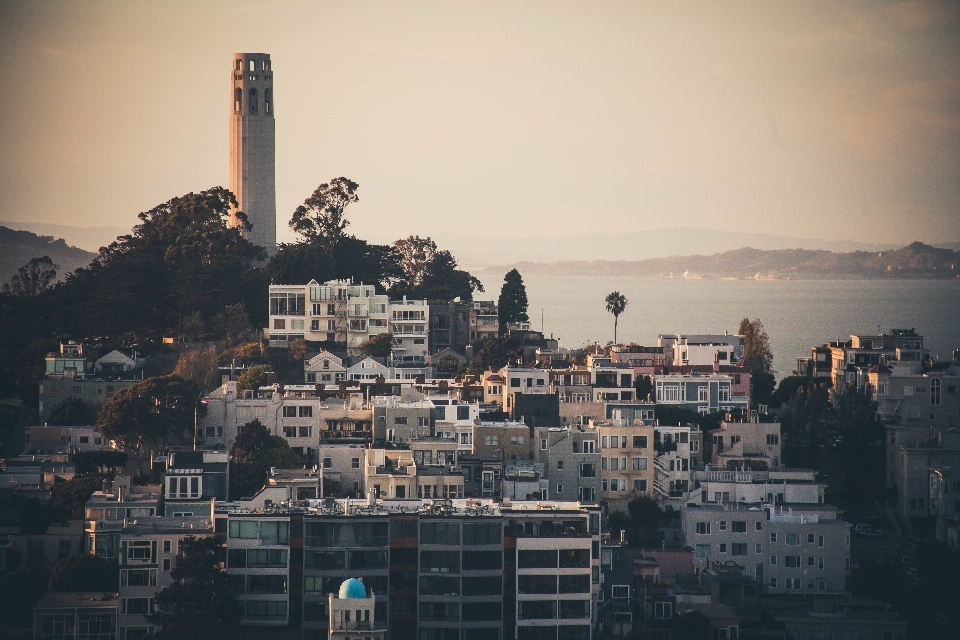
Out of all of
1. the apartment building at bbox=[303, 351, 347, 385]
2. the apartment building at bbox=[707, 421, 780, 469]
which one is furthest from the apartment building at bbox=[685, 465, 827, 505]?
the apartment building at bbox=[303, 351, 347, 385]

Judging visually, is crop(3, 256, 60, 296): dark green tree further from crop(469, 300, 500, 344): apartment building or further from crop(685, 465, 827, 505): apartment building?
crop(685, 465, 827, 505): apartment building

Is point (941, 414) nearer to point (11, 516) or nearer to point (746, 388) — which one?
point (746, 388)

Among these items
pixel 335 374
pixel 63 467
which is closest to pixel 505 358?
pixel 335 374

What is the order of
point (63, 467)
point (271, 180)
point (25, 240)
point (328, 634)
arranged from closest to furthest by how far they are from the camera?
point (328, 634) < point (63, 467) < point (271, 180) < point (25, 240)

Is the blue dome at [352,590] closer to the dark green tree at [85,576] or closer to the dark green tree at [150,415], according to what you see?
the dark green tree at [85,576]

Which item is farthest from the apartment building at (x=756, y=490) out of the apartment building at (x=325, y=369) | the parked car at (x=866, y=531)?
the apartment building at (x=325, y=369)

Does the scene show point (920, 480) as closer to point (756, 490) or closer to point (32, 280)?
point (756, 490)
